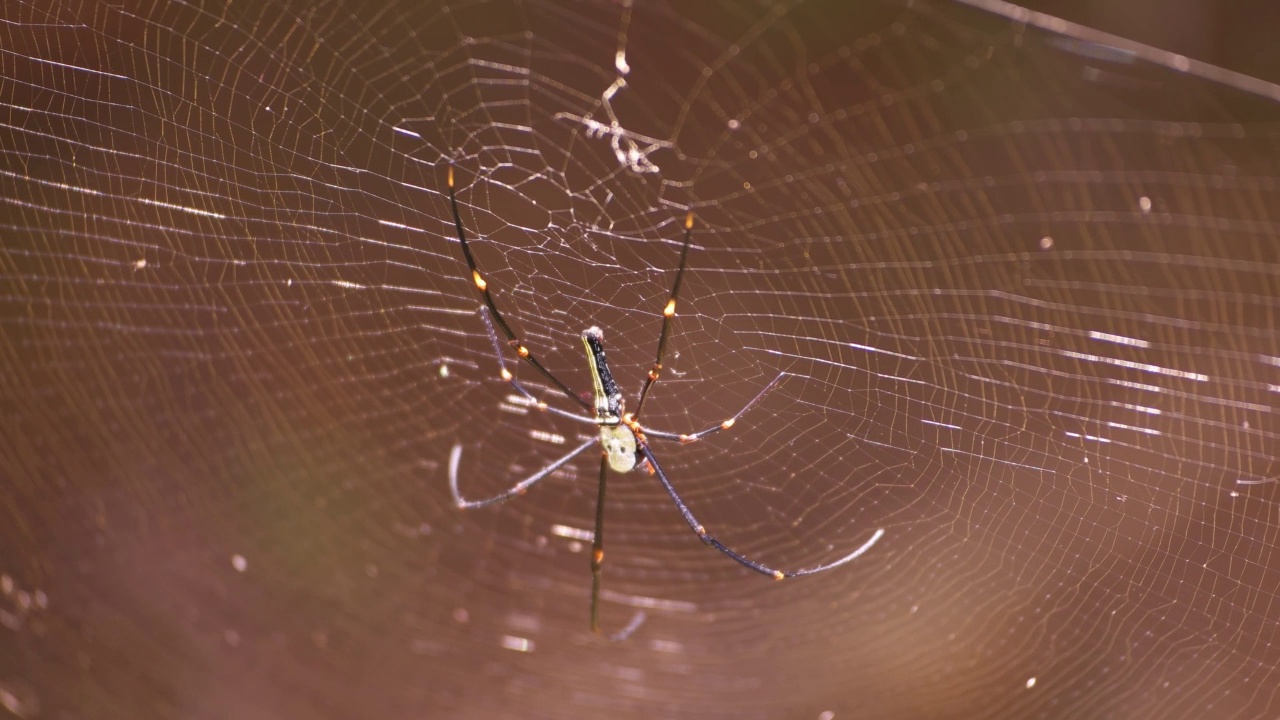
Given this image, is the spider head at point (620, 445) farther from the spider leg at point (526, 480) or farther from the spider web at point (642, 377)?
the spider web at point (642, 377)

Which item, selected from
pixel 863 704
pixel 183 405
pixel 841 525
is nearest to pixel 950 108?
pixel 841 525

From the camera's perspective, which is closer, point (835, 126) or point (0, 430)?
point (835, 126)

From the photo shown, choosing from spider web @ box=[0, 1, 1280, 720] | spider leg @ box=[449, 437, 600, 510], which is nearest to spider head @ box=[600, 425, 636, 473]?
spider leg @ box=[449, 437, 600, 510]

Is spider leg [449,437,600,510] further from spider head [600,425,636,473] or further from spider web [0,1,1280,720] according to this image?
spider web [0,1,1280,720]

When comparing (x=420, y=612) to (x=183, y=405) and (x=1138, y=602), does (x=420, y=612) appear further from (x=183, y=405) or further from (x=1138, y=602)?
(x=1138, y=602)

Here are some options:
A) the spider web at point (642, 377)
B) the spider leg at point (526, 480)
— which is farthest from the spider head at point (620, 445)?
the spider web at point (642, 377)
